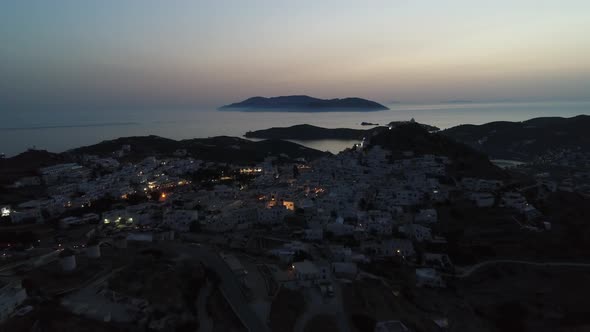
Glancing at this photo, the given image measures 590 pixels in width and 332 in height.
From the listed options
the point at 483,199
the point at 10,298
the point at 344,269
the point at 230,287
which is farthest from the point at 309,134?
the point at 10,298

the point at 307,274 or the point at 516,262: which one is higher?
the point at 307,274

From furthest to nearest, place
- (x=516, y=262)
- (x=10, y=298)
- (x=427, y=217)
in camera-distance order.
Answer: (x=427, y=217) < (x=516, y=262) < (x=10, y=298)

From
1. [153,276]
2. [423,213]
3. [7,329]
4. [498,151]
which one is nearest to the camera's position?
[7,329]

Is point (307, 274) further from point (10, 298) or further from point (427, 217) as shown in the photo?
point (427, 217)

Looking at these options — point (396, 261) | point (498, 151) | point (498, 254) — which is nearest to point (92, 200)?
point (396, 261)

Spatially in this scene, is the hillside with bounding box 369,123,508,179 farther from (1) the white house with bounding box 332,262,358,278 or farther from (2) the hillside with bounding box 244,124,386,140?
(2) the hillside with bounding box 244,124,386,140

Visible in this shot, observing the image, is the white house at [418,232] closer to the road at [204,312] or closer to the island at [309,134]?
the road at [204,312]

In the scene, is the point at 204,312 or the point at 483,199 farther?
the point at 483,199

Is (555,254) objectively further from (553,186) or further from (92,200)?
(92,200)
